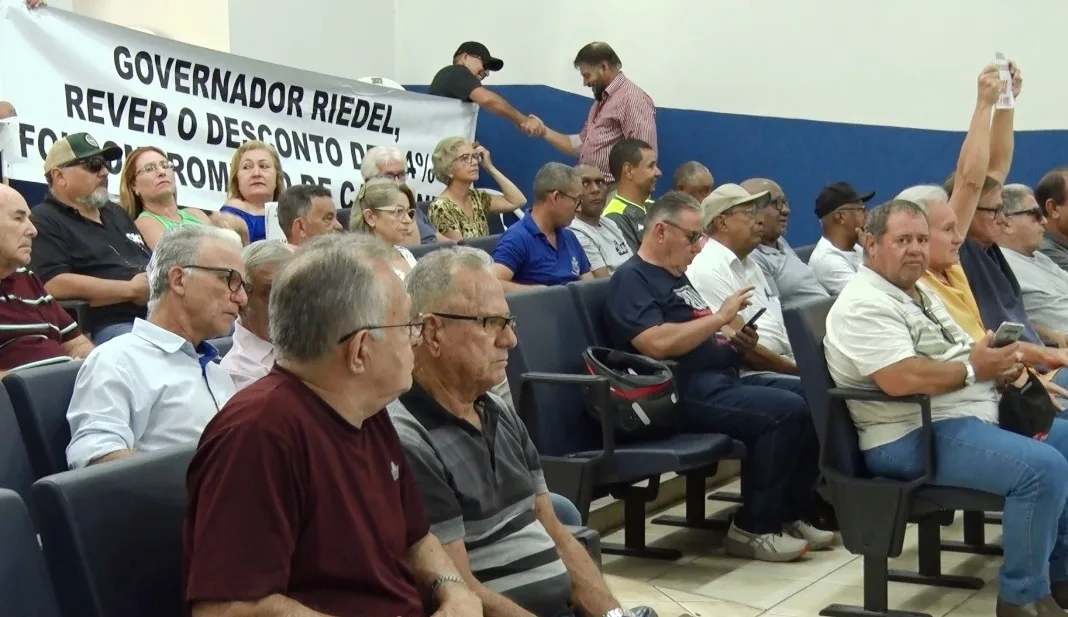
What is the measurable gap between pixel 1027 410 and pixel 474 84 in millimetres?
4634

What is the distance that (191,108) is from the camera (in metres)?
6.06

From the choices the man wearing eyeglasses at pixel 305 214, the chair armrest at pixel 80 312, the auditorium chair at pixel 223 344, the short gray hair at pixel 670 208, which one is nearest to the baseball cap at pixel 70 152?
the chair armrest at pixel 80 312

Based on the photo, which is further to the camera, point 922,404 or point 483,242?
point 483,242

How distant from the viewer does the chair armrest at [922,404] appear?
3475 millimetres

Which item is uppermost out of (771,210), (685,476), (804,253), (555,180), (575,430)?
(555,180)

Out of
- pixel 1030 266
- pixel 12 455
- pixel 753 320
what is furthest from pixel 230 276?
pixel 1030 266

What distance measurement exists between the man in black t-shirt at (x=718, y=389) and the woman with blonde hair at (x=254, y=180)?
1.83 m

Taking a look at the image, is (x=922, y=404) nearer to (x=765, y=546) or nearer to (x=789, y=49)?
(x=765, y=546)

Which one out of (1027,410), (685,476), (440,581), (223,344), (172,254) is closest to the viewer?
(440,581)

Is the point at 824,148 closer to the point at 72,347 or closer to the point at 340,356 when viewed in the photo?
the point at 72,347

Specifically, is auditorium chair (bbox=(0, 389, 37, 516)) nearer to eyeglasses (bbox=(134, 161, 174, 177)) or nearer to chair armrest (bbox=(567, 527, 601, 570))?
chair armrest (bbox=(567, 527, 601, 570))

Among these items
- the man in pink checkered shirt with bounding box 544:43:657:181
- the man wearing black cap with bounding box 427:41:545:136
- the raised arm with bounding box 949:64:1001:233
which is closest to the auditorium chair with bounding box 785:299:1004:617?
the raised arm with bounding box 949:64:1001:233

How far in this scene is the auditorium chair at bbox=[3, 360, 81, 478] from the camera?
2498mm

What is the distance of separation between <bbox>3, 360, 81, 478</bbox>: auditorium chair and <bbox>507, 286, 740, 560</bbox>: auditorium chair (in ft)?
4.58
